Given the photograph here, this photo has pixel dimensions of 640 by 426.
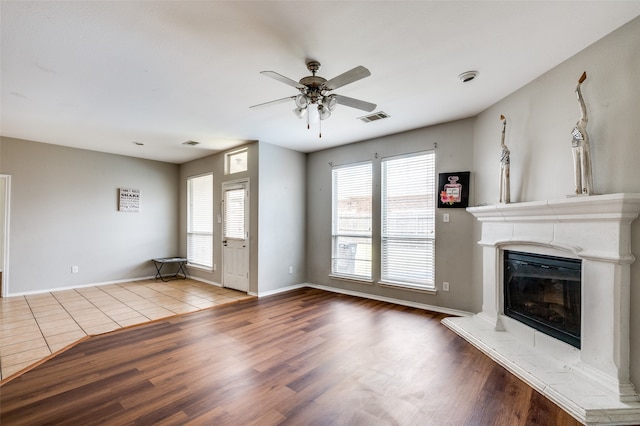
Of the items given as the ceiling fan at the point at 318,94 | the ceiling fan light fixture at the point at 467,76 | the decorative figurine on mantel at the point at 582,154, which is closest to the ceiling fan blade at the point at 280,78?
the ceiling fan at the point at 318,94

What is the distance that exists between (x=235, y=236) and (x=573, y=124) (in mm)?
5085

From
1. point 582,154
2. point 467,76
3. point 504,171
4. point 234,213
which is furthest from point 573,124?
point 234,213

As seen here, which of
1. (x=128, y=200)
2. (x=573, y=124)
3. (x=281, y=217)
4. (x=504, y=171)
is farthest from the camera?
(x=128, y=200)

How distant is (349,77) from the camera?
2.29m

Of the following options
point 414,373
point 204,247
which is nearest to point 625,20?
point 414,373

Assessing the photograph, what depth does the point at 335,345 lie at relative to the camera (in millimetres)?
3135

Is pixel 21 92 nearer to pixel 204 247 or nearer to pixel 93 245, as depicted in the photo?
pixel 93 245

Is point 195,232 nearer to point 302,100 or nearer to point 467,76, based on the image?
point 302,100

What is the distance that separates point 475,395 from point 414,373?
476mm

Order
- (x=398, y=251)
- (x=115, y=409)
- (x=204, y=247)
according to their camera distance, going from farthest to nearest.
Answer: (x=204, y=247)
(x=398, y=251)
(x=115, y=409)

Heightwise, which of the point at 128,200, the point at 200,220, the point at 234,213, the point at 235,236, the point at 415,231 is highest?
the point at 128,200

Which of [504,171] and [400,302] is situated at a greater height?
[504,171]

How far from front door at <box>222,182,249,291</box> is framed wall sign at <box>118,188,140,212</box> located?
2.24 metres

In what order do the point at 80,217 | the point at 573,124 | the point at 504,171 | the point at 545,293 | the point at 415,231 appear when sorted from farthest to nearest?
the point at 80,217
the point at 415,231
the point at 504,171
the point at 545,293
the point at 573,124
